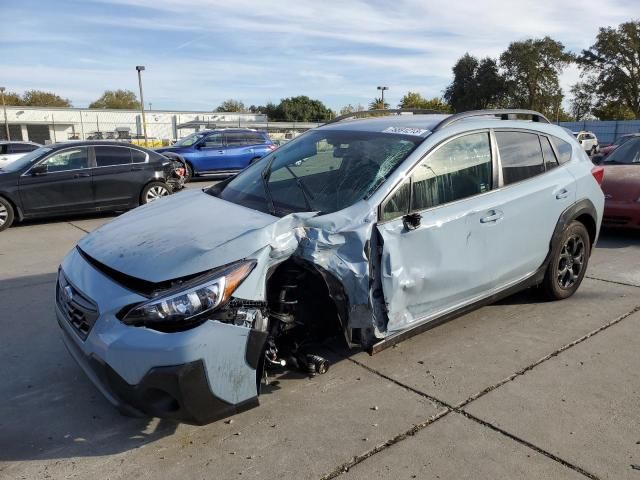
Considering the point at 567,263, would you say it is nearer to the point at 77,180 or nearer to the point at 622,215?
the point at 622,215

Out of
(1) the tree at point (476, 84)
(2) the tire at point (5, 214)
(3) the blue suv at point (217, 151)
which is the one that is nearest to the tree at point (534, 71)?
(1) the tree at point (476, 84)

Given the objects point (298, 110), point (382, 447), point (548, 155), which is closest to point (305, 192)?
point (382, 447)

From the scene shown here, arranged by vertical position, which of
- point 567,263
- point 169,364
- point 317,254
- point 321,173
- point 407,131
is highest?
point 407,131

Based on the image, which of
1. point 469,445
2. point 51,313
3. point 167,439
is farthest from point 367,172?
point 51,313

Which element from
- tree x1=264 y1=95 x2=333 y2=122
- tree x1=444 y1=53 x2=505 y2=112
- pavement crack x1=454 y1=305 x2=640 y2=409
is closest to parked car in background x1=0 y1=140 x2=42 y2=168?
pavement crack x1=454 y1=305 x2=640 y2=409

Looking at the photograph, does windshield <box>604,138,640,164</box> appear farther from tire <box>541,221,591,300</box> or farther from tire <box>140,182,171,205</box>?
tire <box>140,182,171,205</box>

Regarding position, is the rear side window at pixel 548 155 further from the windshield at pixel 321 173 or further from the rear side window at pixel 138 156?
the rear side window at pixel 138 156

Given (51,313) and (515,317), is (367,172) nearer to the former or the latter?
(515,317)

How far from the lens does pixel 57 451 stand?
2.87m

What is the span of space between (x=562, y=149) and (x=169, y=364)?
13.2ft

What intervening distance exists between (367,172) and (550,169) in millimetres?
1965

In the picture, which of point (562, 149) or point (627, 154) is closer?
point (562, 149)

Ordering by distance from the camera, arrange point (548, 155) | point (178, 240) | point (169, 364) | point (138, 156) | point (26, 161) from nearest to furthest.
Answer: point (169, 364), point (178, 240), point (548, 155), point (26, 161), point (138, 156)

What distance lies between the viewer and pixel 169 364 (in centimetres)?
253
